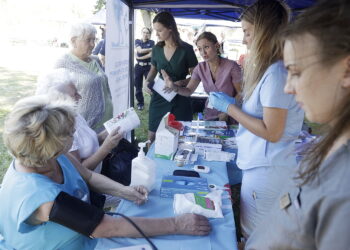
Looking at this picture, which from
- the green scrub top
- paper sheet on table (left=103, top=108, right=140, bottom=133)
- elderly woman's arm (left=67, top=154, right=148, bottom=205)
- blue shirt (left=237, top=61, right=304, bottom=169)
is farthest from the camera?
the green scrub top

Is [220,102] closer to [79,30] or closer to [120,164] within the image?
[120,164]

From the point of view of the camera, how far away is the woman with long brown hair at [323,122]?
50 centimetres

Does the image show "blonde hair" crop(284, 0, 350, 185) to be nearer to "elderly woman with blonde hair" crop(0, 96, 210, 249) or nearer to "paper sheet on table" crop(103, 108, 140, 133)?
"elderly woman with blonde hair" crop(0, 96, 210, 249)

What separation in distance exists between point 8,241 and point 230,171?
1369mm

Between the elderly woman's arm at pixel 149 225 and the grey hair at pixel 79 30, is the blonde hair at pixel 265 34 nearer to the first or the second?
the elderly woman's arm at pixel 149 225

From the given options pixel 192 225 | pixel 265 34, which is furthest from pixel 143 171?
pixel 265 34

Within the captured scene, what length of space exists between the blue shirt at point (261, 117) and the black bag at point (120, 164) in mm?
849

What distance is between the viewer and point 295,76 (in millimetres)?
607

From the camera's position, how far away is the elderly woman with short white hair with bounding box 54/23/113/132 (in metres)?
2.34

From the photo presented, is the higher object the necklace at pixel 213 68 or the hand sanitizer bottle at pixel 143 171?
the necklace at pixel 213 68

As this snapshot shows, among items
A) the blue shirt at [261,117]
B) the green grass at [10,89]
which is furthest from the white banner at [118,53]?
the blue shirt at [261,117]

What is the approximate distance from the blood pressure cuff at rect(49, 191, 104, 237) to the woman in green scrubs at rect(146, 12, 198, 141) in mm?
2132

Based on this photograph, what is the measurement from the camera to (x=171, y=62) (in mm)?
2955

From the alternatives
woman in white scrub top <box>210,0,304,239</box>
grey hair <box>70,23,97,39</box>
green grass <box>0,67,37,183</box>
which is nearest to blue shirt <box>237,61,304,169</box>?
woman in white scrub top <box>210,0,304,239</box>
